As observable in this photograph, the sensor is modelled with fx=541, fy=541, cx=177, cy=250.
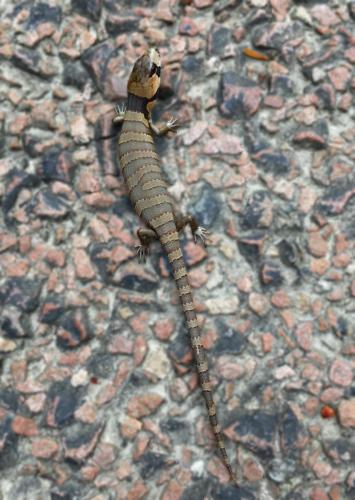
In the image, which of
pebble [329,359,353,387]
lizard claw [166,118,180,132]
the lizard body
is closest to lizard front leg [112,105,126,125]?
the lizard body

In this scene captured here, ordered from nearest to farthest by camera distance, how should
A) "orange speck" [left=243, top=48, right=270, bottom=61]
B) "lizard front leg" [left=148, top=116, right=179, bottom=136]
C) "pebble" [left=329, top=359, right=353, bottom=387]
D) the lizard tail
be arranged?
the lizard tail
"pebble" [left=329, top=359, right=353, bottom=387]
"lizard front leg" [left=148, top=116, right=179, bottom=136]
"orange speck" [left=243, top=48, right=270, bottom=61]

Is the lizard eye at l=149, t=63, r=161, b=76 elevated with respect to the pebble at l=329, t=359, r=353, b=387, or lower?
elevated

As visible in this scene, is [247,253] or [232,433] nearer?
[232,433]

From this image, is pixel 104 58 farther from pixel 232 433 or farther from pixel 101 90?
pixel 232 433

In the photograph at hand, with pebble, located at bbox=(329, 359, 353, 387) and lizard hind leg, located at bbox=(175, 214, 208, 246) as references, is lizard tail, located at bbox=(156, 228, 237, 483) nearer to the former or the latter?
lizard hind leg, located at bbox=(175, 214, 208, 246)

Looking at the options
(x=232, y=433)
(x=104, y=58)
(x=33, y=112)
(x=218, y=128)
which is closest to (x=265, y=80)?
(x=218, y=128)

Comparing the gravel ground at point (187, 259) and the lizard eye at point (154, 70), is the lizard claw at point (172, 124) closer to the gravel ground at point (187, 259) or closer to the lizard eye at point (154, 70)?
the gravel ground at point (187, 259)
